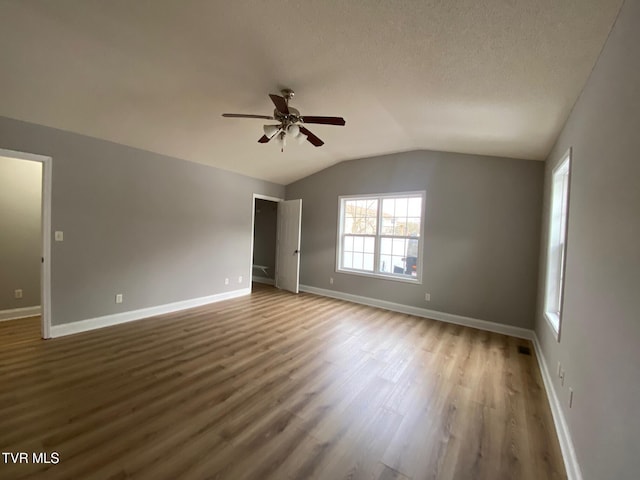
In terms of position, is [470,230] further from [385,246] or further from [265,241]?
[265,241]

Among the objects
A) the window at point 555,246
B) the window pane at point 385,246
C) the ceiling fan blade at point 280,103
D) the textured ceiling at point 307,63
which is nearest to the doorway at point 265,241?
the window pane at point 385,246

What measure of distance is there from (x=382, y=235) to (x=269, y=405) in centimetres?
378

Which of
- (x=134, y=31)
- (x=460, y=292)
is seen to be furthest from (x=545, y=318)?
(x=134, y=31)

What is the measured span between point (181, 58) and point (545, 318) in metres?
4.45

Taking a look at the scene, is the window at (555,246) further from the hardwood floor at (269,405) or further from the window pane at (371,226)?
the window pane at (371,226)

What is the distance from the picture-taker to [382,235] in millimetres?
5238

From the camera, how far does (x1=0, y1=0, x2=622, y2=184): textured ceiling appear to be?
1600 mm

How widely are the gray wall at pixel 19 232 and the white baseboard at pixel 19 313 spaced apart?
45mm

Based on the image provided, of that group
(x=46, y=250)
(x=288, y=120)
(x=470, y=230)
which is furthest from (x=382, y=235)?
(x=46, y=250)

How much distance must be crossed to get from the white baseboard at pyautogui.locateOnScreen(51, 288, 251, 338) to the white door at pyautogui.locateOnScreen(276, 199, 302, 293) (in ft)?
4.56

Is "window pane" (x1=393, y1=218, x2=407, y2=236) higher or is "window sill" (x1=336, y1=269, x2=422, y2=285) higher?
"window pane" (x1=393, y1=218, x2=407, y2=236)

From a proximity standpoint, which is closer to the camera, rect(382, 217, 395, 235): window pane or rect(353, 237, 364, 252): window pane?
rect(382, 217, 395, 235): window pane

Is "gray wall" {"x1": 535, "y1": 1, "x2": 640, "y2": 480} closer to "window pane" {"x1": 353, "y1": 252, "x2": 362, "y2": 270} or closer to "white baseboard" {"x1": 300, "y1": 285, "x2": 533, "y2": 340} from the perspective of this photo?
"white baseboard" {"x1": 300, "y1": 285, "x2": 533, "y2": 340}

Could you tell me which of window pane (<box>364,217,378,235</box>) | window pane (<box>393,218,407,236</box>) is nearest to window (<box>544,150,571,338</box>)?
window pane (<box>393,218,407,236</box>)
